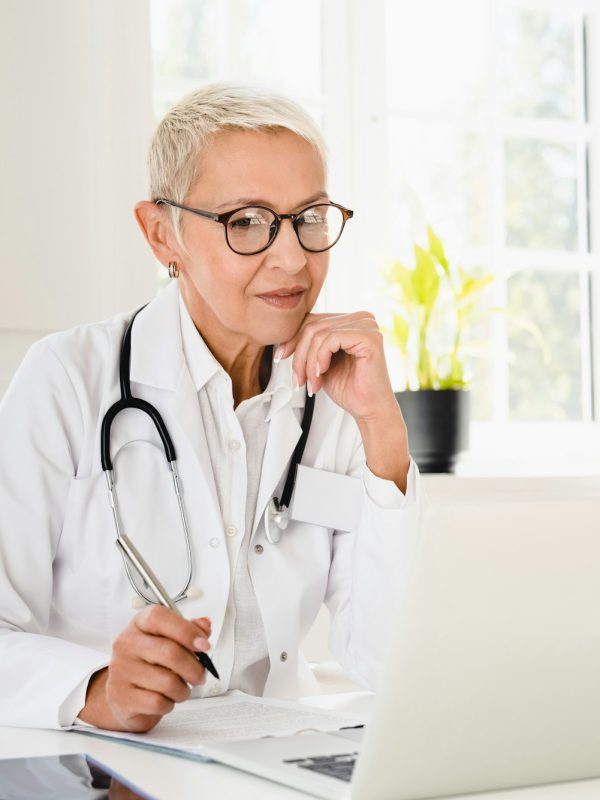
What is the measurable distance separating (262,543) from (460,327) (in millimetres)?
1427

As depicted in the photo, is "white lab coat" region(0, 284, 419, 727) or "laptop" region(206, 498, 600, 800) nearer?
"laptop" region(206, 498, 600, 800)

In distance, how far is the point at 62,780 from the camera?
849 millimetres

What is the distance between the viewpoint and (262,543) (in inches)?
60.2

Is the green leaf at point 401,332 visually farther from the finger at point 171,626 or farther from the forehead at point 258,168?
the finger at point 171,626

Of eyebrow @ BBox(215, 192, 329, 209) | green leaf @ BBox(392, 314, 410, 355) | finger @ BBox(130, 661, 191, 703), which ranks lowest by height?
finger @ BBox(130, 661, 191, 703)

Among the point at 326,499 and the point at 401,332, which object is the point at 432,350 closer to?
the point at 401,332

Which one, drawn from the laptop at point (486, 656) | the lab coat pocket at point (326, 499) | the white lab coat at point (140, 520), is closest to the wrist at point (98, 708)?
the white lab coat at point (140, 520)

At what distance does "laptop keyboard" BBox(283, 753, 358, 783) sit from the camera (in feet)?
2.64

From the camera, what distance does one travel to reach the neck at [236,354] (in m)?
1.65

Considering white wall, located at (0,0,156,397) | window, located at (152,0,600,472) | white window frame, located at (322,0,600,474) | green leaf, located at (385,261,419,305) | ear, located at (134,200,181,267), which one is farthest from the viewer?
white window frame, located at (322,0,600,474)

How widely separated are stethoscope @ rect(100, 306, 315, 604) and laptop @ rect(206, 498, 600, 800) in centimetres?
68

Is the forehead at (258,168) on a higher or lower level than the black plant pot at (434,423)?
higher

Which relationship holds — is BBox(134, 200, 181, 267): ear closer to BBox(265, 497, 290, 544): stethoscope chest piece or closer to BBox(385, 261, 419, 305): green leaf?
BBox(265, 497, 290, 544): stethoscope chest piece

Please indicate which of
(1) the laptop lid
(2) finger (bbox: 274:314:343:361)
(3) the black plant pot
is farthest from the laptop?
(3) the black plant pot
